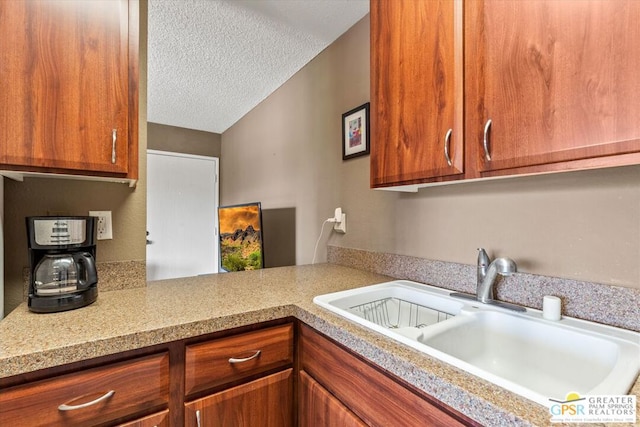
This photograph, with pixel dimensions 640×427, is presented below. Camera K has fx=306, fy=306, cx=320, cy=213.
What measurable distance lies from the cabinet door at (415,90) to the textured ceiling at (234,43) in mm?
662

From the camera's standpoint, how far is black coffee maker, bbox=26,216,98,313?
38.9 inches

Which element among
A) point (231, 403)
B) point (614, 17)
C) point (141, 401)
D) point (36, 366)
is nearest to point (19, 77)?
point (36, 366)

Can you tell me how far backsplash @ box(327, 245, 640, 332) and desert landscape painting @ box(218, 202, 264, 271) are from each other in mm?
1169

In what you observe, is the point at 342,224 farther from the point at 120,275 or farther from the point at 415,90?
the point at 120,275

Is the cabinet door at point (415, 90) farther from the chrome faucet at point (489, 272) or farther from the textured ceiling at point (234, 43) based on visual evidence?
the textured ceiling at point (234, 43)

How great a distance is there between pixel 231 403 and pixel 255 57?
2177 mm

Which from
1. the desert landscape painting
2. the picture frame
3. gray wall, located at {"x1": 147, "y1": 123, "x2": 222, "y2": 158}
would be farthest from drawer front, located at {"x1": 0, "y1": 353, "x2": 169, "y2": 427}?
gray wall, located at {"x1": 147, "y1": 123, "x2": 222, "y2": 158}

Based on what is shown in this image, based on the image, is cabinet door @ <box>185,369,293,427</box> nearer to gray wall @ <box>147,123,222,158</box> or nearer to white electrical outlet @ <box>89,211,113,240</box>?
white electrical outlet @ <box>89,211,113,240</box>

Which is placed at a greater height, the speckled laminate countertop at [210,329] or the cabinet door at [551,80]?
the cabinet door at [551,80]

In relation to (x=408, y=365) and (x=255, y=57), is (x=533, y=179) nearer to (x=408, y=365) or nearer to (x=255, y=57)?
(x=408, y=365)

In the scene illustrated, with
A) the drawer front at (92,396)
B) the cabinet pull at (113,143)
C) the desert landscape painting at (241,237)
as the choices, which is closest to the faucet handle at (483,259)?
the drawer front at (92,396)

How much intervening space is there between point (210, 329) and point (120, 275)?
64 centimetres

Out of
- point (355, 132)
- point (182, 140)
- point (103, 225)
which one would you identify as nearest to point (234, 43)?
point (355, 132)

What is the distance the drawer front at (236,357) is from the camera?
3.05ft
